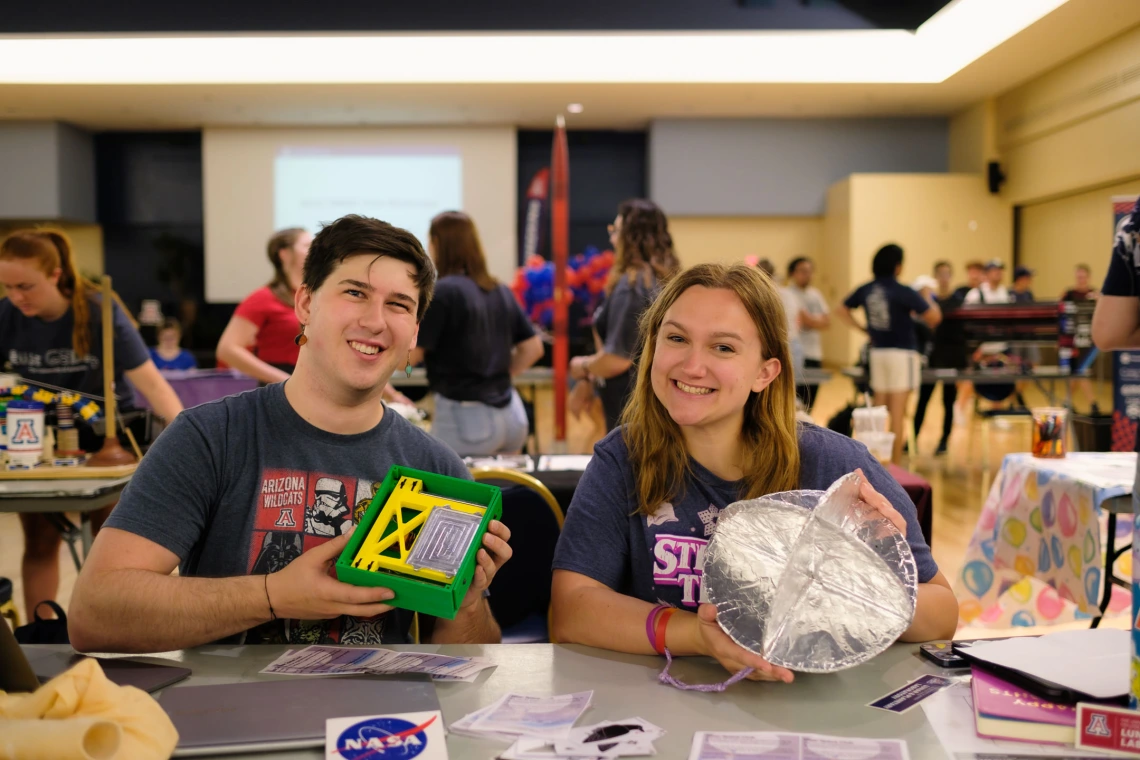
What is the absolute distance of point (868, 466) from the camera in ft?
4.84

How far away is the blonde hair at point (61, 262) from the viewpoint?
287cm

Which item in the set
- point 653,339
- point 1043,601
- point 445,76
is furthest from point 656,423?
point 445,76

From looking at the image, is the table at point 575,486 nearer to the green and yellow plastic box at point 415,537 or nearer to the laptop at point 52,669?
the green and yellow plastic box at point 415,537

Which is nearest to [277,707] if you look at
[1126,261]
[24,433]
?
[24,433]

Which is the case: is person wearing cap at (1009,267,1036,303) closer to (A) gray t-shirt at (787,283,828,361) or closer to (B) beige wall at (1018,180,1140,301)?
(B) beige wall at (1018,180,1140,301)

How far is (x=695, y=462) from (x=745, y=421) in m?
0.14

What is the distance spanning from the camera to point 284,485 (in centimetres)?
145

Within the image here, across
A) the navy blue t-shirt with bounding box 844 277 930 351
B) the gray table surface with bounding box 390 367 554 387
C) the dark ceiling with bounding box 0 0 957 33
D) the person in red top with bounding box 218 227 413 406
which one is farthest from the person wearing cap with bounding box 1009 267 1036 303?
the person in red top with bounding box 218 227 413 406

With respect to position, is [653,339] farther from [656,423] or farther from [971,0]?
[971,0]

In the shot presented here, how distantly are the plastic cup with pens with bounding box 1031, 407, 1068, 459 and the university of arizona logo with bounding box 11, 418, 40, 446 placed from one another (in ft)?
9.87

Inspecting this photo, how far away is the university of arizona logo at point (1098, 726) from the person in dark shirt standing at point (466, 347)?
267 centimetres

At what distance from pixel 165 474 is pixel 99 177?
14.1 meters

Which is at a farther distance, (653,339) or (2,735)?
(653,339)

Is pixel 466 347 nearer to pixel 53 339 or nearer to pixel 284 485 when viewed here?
pixel 53 339
